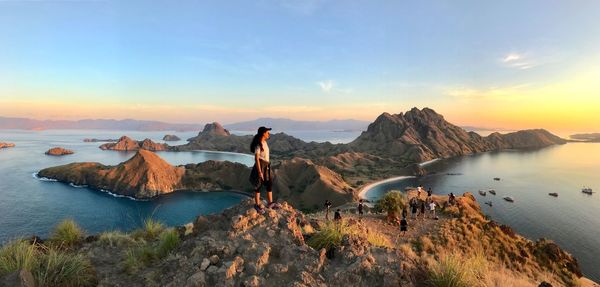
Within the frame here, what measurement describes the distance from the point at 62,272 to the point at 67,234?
5.92 meters

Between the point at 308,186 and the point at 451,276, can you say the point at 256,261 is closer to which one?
the point at 451,276

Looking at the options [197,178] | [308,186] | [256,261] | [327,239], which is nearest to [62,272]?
[256,261]

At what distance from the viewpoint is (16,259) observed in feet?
24.3

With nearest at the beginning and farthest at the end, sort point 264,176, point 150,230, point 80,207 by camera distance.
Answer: point 264,176
point 150,230
point 80,207

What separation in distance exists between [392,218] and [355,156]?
149639mm

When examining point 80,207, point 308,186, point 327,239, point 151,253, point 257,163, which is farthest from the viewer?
point 308,186

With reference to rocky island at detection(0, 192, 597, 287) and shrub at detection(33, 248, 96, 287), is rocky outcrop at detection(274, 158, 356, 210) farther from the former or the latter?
shrub at detection(33, 248, 96, 287)

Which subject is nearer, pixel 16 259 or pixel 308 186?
pixel 16 259

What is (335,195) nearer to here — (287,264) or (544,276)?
(544,276)

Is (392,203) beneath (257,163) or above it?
beneath

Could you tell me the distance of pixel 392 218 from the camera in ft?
87.6

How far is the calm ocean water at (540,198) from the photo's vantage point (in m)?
61.5

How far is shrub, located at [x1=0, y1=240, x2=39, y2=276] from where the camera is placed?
690 cm

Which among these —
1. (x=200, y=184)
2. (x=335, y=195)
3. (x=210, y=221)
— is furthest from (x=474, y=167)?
(x=210, y=221)
